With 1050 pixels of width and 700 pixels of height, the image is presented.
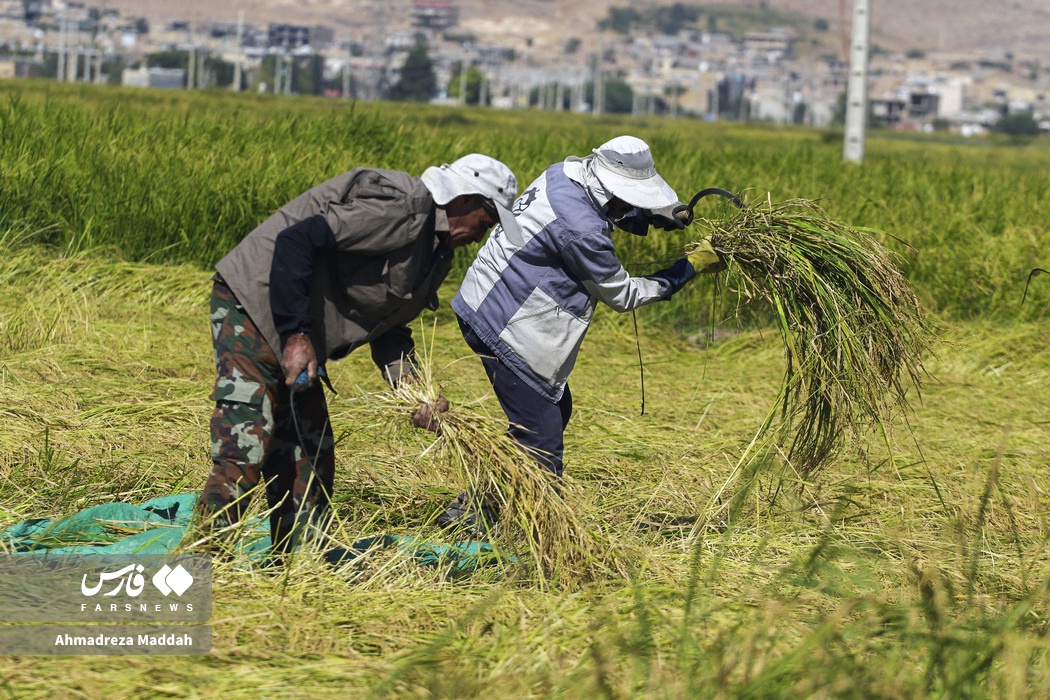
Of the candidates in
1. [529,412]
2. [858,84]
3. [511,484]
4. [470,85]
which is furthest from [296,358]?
[470,85]

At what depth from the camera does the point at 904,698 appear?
233 cm

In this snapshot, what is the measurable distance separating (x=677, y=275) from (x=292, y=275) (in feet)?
4.12

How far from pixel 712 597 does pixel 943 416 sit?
3159 mm

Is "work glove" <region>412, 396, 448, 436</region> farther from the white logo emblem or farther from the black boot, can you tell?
the white logo emblem

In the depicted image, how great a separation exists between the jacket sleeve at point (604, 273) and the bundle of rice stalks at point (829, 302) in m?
0.32

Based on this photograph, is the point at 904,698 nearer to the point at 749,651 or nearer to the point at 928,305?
the point at 749,651

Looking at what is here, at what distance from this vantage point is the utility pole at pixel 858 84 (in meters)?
13.7

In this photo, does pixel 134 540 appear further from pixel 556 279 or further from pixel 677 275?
pixel 677 275

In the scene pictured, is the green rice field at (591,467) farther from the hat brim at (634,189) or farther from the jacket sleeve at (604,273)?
the hat brim at (634,189)

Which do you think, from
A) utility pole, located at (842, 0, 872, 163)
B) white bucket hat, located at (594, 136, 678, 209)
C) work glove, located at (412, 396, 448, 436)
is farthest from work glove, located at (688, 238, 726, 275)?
utility pole, located at (842, 0, 872, 163)

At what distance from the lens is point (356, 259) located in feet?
10.8

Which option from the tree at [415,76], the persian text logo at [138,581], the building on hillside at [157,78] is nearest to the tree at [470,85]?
the tree at [415,76]

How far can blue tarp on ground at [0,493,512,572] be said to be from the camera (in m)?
3.28

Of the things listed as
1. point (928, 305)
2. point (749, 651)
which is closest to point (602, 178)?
point (749, 651)
